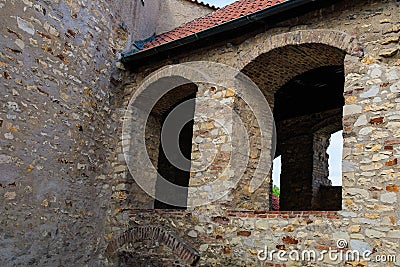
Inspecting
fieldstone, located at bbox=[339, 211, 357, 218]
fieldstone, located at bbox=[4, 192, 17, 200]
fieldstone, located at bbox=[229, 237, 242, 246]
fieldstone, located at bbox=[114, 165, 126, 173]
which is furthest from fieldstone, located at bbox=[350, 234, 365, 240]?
fieldstone, located at bbox=[4, 192, 17, 200]

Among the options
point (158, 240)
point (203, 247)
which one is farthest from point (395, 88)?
point (158, 240)

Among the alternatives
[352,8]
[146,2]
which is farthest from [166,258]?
[146,2]

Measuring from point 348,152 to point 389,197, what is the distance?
609 millimetres

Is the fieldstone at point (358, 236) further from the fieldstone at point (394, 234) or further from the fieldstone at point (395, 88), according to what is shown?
the fieldstone at point (395, 88)

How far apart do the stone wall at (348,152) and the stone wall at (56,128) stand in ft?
4.83

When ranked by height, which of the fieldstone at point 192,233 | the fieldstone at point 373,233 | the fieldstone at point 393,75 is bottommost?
the fieldstone at point 192,233

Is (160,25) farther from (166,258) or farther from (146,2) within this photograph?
(166,258)

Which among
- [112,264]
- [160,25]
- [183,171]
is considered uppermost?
[160,25]

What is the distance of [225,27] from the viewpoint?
5.65m

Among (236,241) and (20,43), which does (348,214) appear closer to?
(236,241)

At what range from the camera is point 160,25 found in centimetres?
877

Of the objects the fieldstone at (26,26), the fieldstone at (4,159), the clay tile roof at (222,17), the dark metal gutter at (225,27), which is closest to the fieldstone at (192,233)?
the fieldstone at (4,159)

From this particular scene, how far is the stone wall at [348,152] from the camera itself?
425cm

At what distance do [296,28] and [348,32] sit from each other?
65 cm
